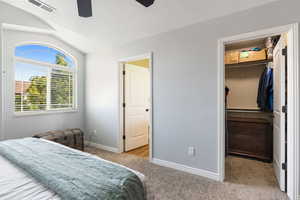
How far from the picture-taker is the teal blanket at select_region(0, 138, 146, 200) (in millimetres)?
908

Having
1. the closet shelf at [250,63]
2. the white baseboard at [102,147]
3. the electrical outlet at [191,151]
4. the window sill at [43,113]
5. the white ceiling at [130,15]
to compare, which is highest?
the white ceiling at [130,15]

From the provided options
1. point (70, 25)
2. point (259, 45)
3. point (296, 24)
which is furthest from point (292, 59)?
point (70, 25)

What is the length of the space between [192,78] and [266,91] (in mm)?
1637

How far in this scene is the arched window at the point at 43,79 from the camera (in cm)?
321

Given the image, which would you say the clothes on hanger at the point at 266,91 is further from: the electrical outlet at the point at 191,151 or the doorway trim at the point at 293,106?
the electrical outlet at the point at 191,151

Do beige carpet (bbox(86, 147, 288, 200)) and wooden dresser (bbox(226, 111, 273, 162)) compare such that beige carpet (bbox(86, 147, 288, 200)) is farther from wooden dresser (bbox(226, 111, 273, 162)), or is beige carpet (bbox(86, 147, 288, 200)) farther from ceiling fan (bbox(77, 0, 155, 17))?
ceiling fan (bbox(77, 0, 155, 17))

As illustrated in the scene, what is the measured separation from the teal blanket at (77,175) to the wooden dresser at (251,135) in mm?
2918

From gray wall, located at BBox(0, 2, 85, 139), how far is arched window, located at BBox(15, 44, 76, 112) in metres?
0.17

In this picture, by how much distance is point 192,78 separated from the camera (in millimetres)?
2533

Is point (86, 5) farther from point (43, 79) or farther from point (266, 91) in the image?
point (266, 91)

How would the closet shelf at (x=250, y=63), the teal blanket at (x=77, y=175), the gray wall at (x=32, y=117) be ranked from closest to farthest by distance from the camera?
1. the teal blanket at (x=77, y=175)
2. the gray wall at (x=32, y=117)
3. the closet shelf at (x=250, y=63)

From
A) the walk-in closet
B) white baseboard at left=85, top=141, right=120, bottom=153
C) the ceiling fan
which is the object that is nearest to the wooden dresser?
the walk-in closet

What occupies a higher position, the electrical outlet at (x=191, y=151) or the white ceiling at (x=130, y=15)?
the white ceiling at (x=130, y=15)

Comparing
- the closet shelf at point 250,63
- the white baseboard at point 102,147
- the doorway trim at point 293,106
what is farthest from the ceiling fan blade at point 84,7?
the closet shelf at point 250,63
